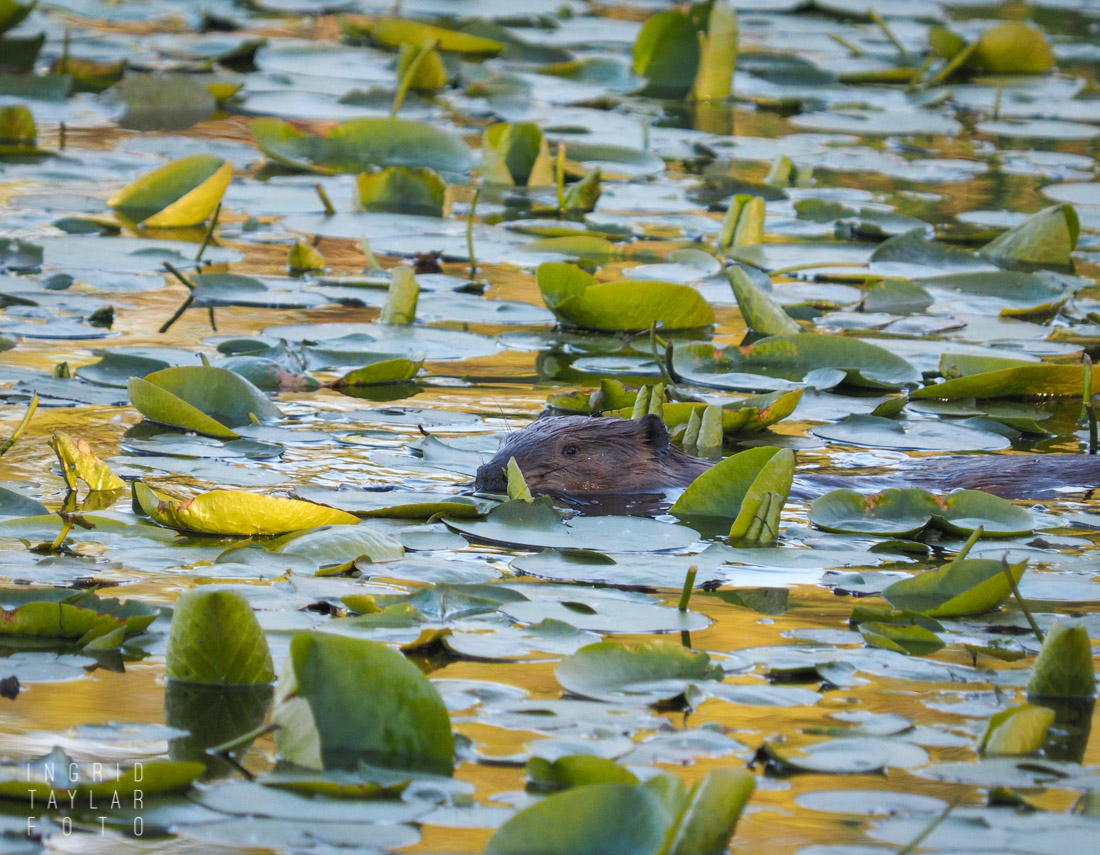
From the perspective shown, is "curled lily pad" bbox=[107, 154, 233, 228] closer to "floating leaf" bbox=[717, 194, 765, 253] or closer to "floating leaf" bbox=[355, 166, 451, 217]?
"floating leaf" bbox=[355, 166, 451, 217]

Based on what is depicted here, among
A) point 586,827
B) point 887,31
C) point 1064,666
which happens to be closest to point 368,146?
point 887,31

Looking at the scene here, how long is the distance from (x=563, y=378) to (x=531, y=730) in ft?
11.3

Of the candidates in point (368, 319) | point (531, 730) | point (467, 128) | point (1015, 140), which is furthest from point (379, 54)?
point (531, 730)

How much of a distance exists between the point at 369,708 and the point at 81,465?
190 cm

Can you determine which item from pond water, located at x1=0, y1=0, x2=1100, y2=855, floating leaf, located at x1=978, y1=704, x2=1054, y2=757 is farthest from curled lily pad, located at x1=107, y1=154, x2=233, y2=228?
floating leaf, located at x1=978, y1=704, x2=1054, y2=757

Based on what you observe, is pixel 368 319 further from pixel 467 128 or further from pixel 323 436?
pixel 467 128

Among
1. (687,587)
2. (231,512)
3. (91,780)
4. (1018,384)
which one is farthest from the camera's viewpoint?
(1018,384)

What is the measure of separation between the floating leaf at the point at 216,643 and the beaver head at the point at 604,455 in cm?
219

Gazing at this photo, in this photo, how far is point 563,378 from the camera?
629cm

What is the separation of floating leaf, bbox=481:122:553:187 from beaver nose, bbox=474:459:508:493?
432 centimetres

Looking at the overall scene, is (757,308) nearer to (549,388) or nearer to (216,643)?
(549,388)

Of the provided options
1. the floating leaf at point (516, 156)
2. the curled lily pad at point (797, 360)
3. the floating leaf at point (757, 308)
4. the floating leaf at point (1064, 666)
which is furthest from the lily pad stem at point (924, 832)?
the floating leaf at point (516, 156)

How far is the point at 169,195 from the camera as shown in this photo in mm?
8078

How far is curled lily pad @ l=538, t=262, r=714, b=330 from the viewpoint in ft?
21.2
